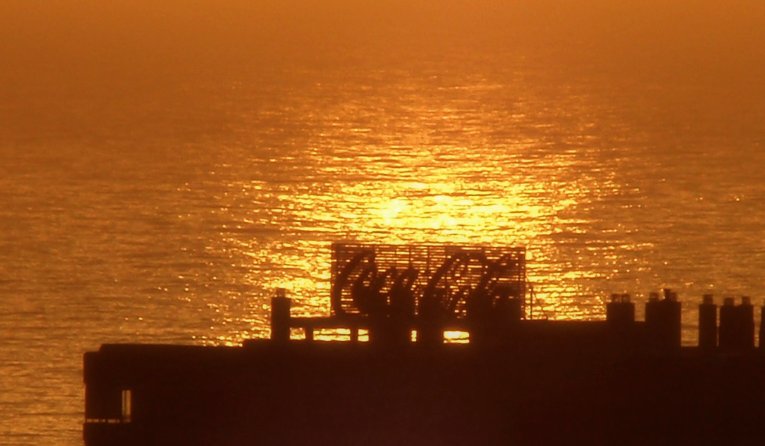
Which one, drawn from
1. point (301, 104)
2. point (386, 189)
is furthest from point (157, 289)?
point (301, 104)

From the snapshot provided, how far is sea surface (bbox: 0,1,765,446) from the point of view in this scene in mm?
105875

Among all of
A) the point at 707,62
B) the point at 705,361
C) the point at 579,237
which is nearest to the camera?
the point at 705,361

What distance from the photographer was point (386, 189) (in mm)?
138000

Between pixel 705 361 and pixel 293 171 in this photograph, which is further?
pixel 293 171

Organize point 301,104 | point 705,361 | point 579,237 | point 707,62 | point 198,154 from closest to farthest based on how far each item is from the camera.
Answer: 1. point 705,361
2. point 579,237
3. point 198,154
4. point 301,104
5. point 707,62

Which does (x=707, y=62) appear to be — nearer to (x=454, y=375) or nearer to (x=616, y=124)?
(x=616, y=124)

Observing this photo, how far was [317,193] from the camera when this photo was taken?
137625 mm

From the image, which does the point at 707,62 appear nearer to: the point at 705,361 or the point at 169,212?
the point at 169,212

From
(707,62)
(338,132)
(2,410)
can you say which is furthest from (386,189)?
(707,62)

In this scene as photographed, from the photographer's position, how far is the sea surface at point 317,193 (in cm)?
10588

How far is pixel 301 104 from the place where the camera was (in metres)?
186

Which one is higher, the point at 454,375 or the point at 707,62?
the point at 707,62

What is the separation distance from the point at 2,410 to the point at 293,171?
58774 mm

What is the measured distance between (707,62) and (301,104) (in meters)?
26.7
